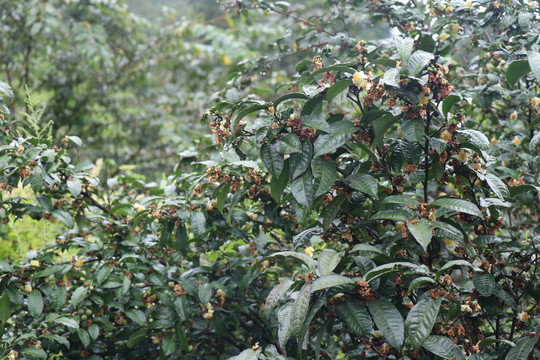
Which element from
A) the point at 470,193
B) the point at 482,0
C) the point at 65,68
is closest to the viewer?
the point at 470,193

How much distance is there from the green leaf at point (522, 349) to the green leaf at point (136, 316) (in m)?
1.06

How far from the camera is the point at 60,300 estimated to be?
1.56 meters

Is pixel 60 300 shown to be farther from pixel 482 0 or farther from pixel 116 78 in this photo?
pixel 116 78

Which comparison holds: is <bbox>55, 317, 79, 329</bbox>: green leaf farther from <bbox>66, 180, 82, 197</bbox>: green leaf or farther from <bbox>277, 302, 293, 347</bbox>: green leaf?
<bbox>277, 302, 293, 347</bbox>: green leaf

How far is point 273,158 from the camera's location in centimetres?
114

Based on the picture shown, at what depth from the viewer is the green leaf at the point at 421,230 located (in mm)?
983

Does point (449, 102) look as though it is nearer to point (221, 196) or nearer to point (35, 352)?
point (221, 196)

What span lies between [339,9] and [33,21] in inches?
124

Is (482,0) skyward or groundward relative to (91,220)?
skyward

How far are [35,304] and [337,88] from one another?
3.79ft

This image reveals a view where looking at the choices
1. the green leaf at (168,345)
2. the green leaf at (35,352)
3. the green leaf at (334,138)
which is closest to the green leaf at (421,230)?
the green leaf at (334,138)

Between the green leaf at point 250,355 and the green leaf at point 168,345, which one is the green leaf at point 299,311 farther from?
the green leaf at point 168,345

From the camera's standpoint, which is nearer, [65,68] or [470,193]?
[470,193]

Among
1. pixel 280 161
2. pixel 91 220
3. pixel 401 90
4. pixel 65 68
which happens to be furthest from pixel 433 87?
pixel 65 68
